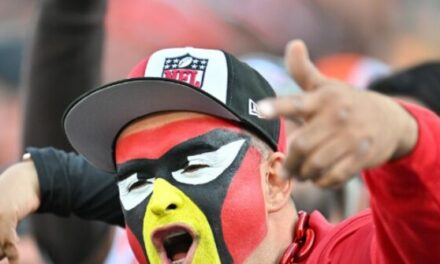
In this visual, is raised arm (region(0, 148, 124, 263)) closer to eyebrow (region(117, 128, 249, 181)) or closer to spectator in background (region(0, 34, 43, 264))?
eyebrow (region(117, 128, 249, 181))

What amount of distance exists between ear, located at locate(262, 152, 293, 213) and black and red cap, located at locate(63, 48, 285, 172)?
0.04 meters

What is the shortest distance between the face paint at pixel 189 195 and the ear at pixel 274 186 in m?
0.04

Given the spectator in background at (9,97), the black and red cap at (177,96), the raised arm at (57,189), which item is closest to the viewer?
the black and red cap at (177,96)

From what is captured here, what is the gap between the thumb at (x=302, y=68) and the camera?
6.17 feet

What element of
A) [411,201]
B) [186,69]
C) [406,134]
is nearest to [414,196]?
[411,201]

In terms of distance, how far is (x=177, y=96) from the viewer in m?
2.54

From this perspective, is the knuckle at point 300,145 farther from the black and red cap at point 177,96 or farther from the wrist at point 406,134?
the black and red cap at point 177,96

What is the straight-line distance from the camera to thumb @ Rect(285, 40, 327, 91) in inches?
74.0

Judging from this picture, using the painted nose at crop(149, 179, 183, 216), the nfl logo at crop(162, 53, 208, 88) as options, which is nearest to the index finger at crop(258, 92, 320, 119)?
the painted nose at crop(149, 179, 183, 216)

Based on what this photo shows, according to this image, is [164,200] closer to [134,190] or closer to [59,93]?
[134,190]

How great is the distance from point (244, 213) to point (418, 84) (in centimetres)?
177

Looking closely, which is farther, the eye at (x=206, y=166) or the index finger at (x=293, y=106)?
the eye at (x=206, y=166)

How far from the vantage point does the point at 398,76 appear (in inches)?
165

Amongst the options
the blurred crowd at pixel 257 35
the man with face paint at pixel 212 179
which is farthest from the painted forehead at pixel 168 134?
the blurred crowd at pixel 257 35
